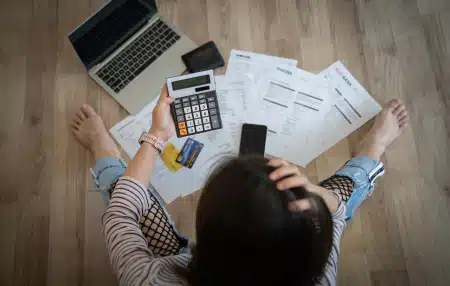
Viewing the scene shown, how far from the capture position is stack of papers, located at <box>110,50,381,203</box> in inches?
41.4

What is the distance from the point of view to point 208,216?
509mm

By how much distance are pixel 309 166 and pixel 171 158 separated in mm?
402

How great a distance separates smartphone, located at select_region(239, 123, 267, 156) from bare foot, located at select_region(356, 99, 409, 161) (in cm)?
28

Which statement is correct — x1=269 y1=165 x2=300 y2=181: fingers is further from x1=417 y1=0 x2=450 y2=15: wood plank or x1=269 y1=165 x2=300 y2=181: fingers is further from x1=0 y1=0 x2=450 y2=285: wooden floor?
x1=417 y1=0 x2=450 y2=15: wood plank

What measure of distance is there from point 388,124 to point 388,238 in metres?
0.33

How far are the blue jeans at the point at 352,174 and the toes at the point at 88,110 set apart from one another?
17cm

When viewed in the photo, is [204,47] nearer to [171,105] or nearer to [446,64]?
[171,105]

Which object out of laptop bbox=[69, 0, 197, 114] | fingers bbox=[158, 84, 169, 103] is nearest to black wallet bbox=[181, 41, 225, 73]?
laptop bbox=[69, 0, 197, 114]

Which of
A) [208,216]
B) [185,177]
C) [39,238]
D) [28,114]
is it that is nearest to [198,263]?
[208,216]

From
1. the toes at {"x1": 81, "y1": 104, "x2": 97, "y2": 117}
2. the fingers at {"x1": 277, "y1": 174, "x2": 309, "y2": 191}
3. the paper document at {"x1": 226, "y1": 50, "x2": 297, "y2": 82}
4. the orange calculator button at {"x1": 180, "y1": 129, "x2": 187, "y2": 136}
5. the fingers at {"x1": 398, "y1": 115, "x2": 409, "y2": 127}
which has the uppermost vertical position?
the paper document at {"x1": 226, "y1": 50, "x2": 297, "y2": 82}

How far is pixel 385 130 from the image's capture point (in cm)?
106

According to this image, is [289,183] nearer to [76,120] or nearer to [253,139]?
[253,139]

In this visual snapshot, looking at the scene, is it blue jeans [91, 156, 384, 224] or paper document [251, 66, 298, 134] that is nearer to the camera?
blue jeans [91, 156, 384, 224]

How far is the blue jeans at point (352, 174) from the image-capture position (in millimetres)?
953
